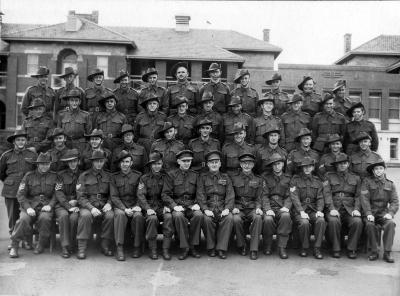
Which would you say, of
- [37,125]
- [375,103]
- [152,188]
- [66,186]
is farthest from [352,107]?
[375,103]

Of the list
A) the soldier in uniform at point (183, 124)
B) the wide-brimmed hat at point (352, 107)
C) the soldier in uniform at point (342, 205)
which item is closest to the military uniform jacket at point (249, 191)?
the soldier in uniform at point (342, 205)

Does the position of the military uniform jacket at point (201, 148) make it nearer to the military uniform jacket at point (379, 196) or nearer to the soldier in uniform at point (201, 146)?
the soldier in uniform at point (201, 146)

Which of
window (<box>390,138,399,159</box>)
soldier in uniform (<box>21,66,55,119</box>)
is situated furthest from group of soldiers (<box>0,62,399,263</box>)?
window (<box>390,138,399,159</box>)

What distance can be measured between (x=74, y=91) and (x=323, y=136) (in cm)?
425

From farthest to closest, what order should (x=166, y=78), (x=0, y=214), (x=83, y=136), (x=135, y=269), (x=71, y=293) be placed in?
(x=166, y=78) < (x=0, y=214) < (x=83, y=136) < (x=135, y=269) < (x=71, y=293)

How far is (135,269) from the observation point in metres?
5.74

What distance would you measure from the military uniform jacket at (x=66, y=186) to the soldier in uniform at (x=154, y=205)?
0.99m

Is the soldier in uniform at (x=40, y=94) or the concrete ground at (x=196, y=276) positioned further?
the soldier in uniform at (x=40, y=94)

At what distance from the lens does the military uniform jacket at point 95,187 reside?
6.49 meters

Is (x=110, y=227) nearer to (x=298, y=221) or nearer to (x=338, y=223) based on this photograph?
(x=298, y=221)

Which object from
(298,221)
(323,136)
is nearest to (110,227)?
(298,221)

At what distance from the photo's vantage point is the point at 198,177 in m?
6.77

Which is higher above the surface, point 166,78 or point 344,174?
point 166,78

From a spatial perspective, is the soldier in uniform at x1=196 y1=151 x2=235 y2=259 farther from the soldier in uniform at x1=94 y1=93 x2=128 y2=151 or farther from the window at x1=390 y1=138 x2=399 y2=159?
the window at x1=390 y1=138 x2=399 y2=159
